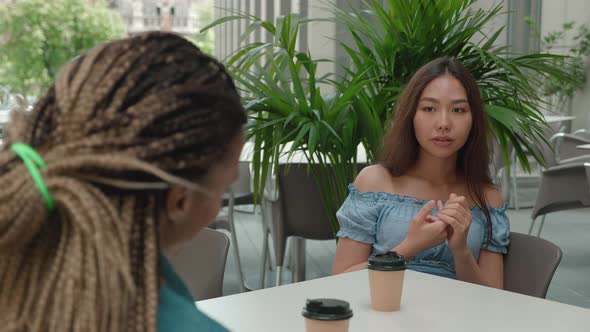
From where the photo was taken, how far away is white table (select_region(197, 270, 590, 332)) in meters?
1.44

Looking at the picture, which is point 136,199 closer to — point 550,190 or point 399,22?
point 399,22

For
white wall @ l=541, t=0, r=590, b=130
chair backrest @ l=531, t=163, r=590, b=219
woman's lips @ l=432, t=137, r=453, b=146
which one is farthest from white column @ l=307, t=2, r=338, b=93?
woman's lips @ l=432, t=137, r=453, b=146

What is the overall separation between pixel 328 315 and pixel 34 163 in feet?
1.76

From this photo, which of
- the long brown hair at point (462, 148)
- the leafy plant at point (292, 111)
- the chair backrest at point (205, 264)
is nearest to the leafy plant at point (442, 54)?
the leafy plant at point (292, 111)

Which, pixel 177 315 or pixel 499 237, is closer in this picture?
pixel 177 315

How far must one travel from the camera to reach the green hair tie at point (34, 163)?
26.5 inches

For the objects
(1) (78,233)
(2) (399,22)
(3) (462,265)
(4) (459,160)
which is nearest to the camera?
(1) (78,233)

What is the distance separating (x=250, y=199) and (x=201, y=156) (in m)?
4.01

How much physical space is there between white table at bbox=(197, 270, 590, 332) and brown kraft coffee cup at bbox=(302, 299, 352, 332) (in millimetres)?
294

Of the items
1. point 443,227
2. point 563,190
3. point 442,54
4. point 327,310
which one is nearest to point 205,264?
point 443,227

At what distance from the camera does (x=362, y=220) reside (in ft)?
7.29

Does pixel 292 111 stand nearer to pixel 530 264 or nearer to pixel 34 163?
pixel 530 264

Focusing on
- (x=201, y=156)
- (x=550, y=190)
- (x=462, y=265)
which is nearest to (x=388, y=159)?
(x=462, y=265)

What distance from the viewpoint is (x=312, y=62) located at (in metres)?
2.78
